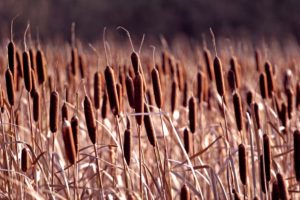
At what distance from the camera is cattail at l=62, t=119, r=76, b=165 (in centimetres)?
241

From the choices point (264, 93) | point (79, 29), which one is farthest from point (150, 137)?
point (79, 29)

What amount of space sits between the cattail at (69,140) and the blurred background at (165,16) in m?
19.7

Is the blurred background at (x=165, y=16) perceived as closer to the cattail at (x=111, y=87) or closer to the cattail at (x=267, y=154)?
the cattail at (x=111, y=87)

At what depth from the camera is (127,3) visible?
25.2 m

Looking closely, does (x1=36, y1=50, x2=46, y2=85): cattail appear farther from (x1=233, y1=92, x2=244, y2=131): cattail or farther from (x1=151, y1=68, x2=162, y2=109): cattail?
(x1=233, y1=92, x2=244, y2=131): cattail

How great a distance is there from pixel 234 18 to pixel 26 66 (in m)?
21.5

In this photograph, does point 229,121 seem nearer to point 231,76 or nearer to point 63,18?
point 231,76

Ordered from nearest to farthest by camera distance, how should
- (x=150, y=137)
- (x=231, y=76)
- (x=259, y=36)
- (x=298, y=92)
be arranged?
(x=150, y=137) → (x=231, y=76) → (x=298, y=92) → (x=259, y=36)

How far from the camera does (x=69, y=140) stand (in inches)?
95.5

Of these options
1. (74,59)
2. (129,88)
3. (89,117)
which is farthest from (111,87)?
(74,59)

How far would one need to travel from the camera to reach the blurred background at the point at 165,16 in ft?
74.4

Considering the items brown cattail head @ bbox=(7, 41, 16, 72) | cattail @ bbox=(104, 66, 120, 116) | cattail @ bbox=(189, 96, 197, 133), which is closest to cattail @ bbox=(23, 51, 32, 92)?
brown cattail head @ bbox=(7, 41, 16, 72)

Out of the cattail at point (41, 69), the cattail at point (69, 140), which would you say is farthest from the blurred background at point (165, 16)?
the cattail at point (69, 140)

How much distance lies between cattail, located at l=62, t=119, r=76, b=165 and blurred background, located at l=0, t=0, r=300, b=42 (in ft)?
64.5
